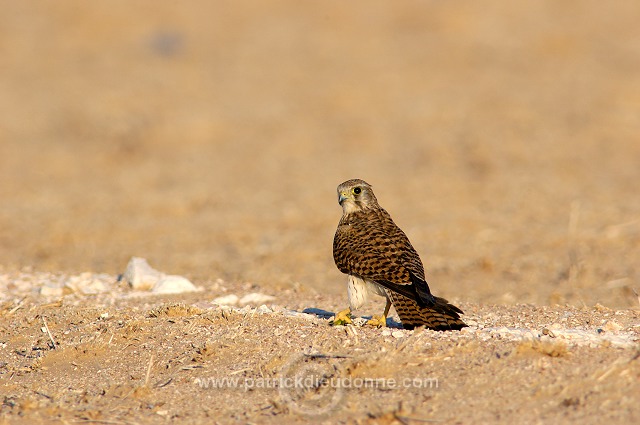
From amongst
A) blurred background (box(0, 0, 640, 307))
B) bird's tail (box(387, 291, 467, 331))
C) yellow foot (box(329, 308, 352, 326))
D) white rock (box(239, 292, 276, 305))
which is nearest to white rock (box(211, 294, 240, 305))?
white rock (box(239, 292, 276, 305))

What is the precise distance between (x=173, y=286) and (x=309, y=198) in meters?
5.30

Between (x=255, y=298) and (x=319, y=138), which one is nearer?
(x=255, y=298)

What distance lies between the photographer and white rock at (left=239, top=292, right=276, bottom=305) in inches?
266

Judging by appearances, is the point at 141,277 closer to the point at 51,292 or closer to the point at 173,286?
the point at 173,286

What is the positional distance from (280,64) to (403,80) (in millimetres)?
2605

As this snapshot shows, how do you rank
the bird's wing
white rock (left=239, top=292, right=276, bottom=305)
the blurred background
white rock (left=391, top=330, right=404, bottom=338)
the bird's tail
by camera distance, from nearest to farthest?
white rock (left=391, top=330, right=404, bottom=338)
the bird's tail
the bird's wing
white rock (left=239, top=292, right=276, bottom=305)
the blurred background

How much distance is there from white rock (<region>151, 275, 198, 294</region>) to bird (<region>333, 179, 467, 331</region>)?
1.67m

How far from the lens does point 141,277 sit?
724cm

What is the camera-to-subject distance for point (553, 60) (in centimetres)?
1817

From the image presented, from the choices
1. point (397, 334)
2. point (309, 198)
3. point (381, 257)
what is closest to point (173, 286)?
point (381, 257)

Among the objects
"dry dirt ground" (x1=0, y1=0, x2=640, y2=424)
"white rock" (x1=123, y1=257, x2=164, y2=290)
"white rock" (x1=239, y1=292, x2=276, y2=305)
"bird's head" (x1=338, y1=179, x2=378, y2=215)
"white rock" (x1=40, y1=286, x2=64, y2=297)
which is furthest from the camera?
"white rock" (x1=123, y1=257, x2=164, y2=290)

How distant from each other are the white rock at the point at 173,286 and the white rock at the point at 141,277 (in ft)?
0.25

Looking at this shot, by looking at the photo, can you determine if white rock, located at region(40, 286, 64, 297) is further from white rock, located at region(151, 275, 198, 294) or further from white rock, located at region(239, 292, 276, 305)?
white rock, located at region(239, 292, 276, 305)

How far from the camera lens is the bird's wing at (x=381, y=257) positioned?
523 cm
